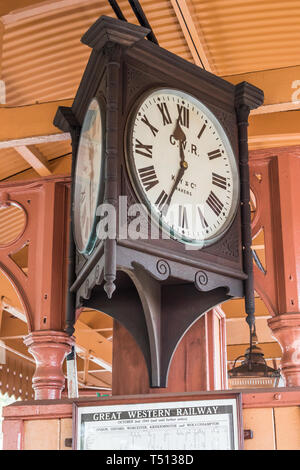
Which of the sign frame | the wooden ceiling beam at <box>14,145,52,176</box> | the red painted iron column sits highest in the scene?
the wooden ceiling beam at <box>14,145,52,176</box>

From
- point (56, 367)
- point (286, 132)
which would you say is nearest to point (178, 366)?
point (56, 367)

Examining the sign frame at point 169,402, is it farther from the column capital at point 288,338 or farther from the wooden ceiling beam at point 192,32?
the wooden ceiling beam at point 192,32

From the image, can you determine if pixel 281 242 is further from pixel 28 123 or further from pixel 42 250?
pixel 28 123

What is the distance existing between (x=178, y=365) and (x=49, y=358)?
74 cm

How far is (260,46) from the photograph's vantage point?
4.64 m

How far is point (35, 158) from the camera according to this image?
16.3 ft

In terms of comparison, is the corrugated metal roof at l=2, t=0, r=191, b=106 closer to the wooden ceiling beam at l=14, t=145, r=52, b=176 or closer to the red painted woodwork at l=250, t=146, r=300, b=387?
the wooden ceiling beam at l=14, t=145, r=52, b=176

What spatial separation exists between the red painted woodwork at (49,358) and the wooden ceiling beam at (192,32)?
1917mm

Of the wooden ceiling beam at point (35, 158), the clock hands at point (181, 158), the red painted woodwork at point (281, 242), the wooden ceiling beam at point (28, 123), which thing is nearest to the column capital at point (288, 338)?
the red painted woodwork at point (281, 242)

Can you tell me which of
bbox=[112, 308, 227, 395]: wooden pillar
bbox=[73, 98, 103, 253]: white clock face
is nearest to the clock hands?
bbox=[73, 98, 103, 253]: white clock face

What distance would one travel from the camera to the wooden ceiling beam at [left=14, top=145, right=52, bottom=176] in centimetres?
482

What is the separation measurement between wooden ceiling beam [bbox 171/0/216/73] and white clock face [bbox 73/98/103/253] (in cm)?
120

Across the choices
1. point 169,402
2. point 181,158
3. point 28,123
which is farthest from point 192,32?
point 169,402
